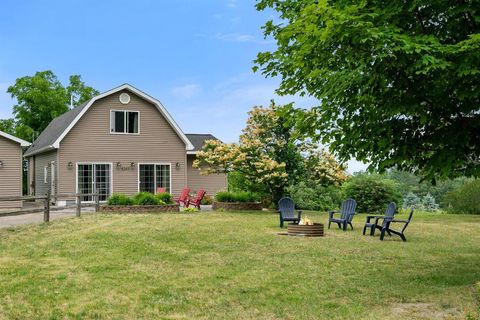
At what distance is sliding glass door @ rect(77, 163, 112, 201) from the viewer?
23.8m

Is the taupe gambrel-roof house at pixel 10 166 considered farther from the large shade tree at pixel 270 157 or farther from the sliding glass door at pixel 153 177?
Answer: the large shade tree at pixel 270 157

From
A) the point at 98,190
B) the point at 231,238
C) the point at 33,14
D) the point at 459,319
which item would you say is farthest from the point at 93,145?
the point at 459,319

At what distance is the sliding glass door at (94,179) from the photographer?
23.8 m

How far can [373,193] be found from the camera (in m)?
25.2

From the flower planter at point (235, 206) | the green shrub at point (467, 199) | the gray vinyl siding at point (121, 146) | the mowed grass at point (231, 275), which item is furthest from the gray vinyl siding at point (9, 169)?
the green shrub at point (467, 199)

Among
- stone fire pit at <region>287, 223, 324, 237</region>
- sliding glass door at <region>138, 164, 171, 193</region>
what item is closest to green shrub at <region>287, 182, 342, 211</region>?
sliding glass door at <region>138, 164, 171, 193</region>

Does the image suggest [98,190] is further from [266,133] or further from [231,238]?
[231,238]

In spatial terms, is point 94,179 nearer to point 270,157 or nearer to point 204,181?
point 204,181

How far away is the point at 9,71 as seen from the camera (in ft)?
139

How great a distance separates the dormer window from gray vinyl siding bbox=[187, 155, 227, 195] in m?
4.65

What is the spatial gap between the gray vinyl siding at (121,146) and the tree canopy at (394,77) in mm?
17742

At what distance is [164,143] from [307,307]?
20.1 metres

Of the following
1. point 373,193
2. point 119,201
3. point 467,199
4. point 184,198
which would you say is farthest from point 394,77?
point 467,199

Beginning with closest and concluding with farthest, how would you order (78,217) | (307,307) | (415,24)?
(307,307), (415,24), (78,217)
